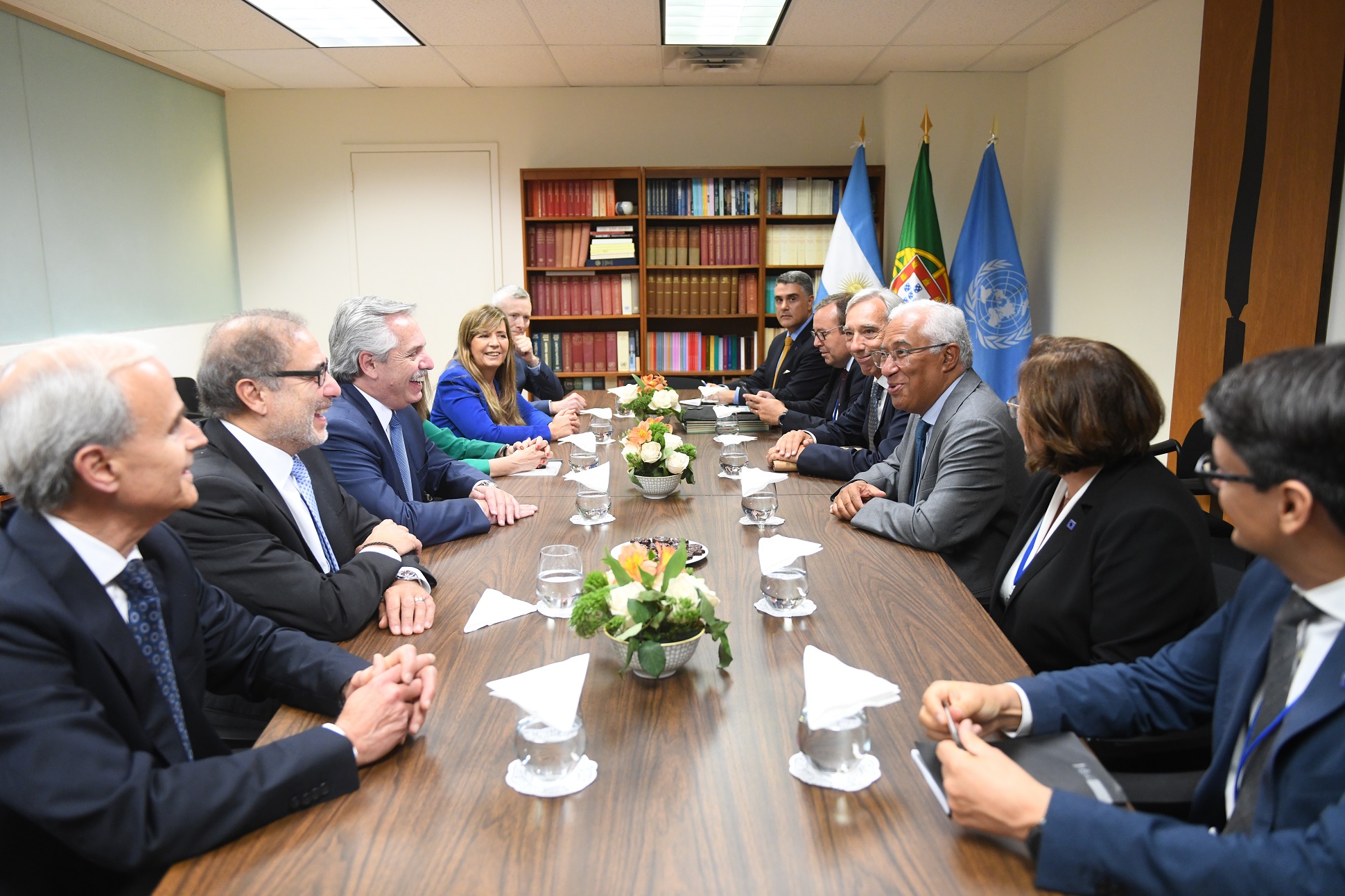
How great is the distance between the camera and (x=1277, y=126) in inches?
143

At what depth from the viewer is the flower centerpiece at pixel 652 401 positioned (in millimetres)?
3729

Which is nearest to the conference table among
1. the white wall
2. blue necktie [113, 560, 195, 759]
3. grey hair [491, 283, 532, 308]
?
blue necktie [113, 560, 195, 759]

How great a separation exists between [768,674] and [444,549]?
1.15 meters

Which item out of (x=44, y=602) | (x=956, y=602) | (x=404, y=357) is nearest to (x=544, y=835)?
(x=44, y=602)

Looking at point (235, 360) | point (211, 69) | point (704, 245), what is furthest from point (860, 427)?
point (211, 69)

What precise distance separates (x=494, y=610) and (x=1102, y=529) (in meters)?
1.23

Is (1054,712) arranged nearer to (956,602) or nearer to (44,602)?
(956,602)

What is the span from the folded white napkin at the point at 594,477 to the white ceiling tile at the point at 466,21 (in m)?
2.80

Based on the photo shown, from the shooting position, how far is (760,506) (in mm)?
2443

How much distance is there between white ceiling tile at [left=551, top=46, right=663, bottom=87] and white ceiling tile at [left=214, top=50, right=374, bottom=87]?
1.50m

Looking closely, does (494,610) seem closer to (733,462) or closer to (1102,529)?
(1102,529)

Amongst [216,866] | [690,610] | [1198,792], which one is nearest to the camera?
[216,866]

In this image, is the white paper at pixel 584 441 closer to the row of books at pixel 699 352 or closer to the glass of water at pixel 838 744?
the glass of water at pixel 838 744

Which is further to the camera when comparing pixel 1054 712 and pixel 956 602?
pixel 956 602
